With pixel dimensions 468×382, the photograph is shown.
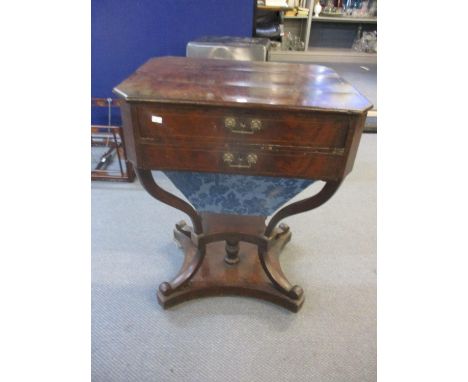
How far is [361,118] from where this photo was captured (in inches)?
30.5

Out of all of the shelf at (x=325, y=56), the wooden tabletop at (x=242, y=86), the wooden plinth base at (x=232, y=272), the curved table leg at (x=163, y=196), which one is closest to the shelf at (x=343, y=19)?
the shelf at (x=325, y=56)

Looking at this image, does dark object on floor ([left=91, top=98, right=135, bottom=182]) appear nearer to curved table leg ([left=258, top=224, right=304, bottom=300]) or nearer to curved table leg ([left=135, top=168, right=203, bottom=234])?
curved table leg ([left=135, top=168, right=203, bottom=234])

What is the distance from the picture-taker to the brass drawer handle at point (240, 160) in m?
0.83

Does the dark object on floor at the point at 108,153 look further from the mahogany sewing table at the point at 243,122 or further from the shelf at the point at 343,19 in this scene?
the shelf at the point at 343,19

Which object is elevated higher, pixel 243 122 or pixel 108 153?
pixel 243 122

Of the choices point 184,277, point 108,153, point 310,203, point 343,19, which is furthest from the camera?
point 343,19

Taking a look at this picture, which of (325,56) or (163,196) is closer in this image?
(163,196)

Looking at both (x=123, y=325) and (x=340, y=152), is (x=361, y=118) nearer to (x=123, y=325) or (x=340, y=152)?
(x=340, y=152)

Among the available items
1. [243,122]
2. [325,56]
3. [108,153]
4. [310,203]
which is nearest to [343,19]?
[325,56]

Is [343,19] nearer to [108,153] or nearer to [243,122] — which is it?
[108,153]

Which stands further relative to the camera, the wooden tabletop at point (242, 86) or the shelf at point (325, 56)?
the shelf at point (325, 56)

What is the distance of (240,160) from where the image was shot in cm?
84

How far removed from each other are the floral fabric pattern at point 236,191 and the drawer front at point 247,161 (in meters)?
0.15

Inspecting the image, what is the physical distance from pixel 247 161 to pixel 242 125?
10 centimetres
